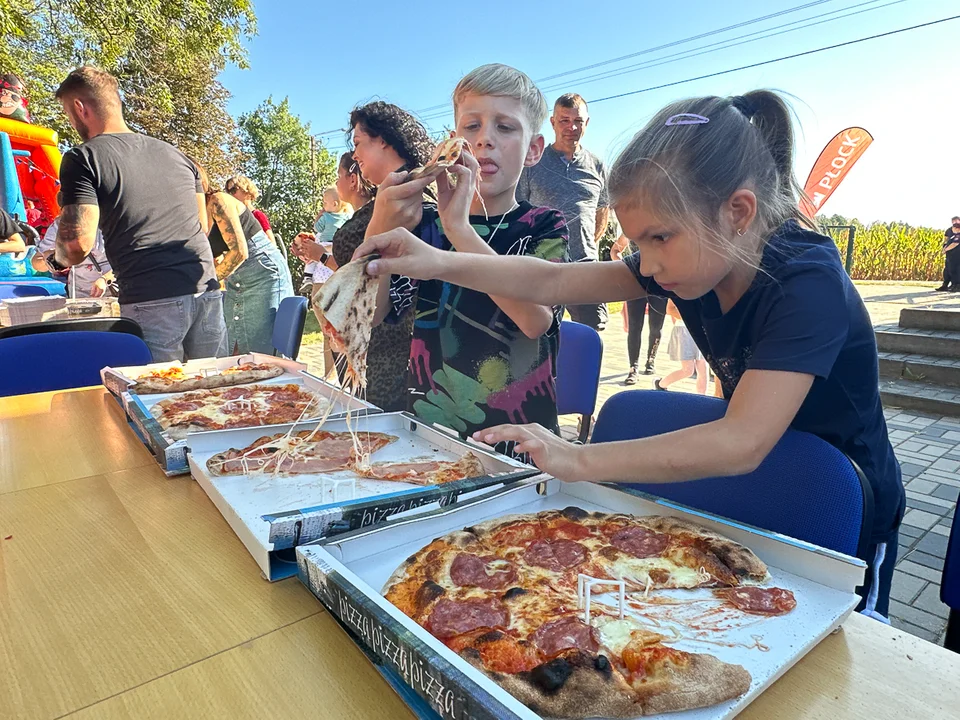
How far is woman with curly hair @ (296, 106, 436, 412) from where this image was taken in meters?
2.43

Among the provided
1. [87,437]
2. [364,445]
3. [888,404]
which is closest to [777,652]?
[364,445]

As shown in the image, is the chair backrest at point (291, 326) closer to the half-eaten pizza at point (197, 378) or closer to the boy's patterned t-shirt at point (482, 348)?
the half-eaten pizza at point (197, 378)

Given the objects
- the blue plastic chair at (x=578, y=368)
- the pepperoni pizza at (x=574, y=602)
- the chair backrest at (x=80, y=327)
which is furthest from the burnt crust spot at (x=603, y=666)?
the chair backrest at (x=80, y=327)

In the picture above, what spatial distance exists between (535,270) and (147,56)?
722 inches

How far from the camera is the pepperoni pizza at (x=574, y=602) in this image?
2.50 ft

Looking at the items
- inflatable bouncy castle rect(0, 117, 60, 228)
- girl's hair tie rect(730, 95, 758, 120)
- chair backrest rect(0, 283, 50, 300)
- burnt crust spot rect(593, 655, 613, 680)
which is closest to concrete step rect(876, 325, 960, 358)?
girl's hair tie rect(730, 95, 758, 120)

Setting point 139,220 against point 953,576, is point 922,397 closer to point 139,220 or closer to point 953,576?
point 953,576

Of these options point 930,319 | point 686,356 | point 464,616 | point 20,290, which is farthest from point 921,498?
point 20,290

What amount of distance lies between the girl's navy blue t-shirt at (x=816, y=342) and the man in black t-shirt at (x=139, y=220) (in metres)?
3.04

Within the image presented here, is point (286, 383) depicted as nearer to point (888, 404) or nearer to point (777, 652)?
point (777, 652)

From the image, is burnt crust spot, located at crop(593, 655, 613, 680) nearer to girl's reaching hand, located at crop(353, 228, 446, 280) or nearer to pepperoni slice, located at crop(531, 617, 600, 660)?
pepperoni slice, located at crop(531, 617, 600, 660)

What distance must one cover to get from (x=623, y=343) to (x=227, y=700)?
10049mm

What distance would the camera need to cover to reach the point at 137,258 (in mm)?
3467

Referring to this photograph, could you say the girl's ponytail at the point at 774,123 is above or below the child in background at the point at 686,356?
above
